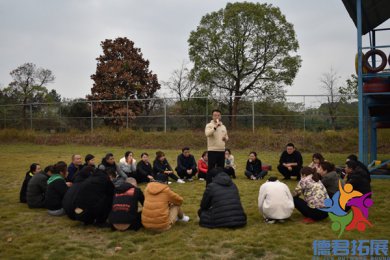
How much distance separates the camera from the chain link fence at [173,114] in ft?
72.7

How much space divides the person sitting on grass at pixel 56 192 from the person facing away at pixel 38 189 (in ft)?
1.40

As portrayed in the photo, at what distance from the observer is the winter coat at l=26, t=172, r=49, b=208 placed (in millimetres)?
7938

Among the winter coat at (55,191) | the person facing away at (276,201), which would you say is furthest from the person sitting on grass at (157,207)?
the winter coat at (55,191)

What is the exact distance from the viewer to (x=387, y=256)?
4930mm

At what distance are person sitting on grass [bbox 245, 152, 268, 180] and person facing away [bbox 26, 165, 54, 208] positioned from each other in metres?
6.15

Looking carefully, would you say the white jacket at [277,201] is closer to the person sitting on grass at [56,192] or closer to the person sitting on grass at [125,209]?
the person sitting on grass at [125,209]

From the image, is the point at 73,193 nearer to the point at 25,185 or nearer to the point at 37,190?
the point at 37,190

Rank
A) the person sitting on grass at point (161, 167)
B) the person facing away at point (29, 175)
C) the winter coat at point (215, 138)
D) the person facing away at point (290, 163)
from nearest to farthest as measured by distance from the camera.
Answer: the person facing away at point (29, 175) → the winter coat at point (215, 138) → the person sitting on grass at point (161, 167) → the person facing away at point (290, 163)

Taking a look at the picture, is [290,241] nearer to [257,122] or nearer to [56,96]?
[257,122]

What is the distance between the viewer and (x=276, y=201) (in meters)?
6.51

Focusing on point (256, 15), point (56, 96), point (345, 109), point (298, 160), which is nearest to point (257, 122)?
point (345, 109)

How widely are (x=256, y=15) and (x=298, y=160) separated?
64.7 ft

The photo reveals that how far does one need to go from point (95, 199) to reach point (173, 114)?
63.9 ft

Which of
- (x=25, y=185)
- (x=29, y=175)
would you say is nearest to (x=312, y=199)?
(x=29, y=175)
